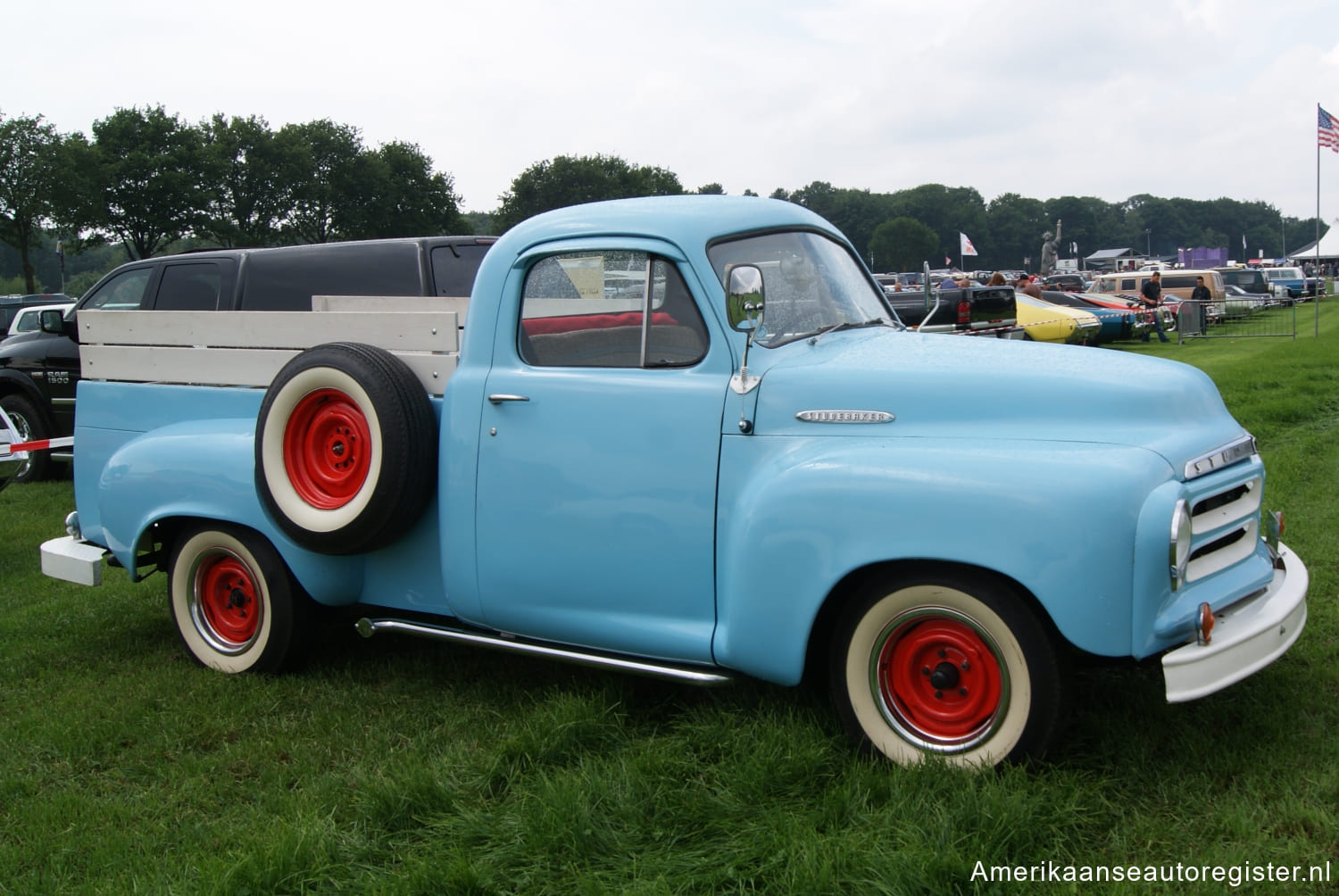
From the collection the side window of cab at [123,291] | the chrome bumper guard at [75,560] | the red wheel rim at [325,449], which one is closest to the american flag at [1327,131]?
the side window of cab at [123,291]

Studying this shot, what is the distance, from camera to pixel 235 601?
5.00 meters

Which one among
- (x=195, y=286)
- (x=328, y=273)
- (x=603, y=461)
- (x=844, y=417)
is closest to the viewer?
(x=844, y=417)

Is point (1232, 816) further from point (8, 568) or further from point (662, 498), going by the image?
point (8, 568)

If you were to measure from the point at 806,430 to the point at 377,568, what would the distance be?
2.01 meters

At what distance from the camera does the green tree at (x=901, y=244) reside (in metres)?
112

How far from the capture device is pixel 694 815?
10.6 feet

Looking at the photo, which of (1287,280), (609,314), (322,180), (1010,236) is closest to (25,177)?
(322,180)


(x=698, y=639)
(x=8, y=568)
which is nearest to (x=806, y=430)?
(x=698, y=639)

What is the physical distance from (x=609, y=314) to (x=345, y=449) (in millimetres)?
1249

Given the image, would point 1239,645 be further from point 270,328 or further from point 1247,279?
point 1247,279

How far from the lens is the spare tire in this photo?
4133mm

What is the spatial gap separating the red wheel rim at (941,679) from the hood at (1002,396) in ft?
2.05

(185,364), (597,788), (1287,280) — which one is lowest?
(597,788)

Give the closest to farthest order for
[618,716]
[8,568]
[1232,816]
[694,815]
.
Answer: [1232,816] → [694,815] → [618,716] → [8,568]
